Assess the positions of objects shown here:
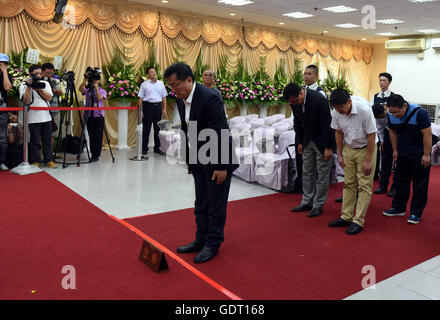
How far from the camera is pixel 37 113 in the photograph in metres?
5.96

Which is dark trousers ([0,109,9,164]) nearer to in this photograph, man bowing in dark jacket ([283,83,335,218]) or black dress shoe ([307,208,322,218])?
man bowing in dark jacket ([283,83,335,218])

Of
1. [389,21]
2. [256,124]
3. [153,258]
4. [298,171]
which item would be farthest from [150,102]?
[389,21]

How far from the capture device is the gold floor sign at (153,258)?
9.13 feet

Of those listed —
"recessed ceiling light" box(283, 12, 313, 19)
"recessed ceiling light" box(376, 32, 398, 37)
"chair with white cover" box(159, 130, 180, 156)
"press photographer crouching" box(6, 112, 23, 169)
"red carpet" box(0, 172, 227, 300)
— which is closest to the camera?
"red carpet" box(0, 172, 227, 300)

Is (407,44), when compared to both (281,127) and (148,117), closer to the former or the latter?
(281,127)

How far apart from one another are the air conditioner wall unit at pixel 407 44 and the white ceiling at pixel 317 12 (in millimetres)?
1037

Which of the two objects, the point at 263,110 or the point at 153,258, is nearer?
the point at 153,258

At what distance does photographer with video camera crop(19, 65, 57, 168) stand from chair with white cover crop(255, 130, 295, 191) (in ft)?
9.96

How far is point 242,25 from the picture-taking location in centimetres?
1073

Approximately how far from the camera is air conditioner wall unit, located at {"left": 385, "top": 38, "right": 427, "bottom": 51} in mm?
12812

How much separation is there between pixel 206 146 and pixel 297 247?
48.6 inches

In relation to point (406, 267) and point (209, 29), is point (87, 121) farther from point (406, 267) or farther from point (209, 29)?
point (406, 267)

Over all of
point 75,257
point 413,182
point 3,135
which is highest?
point 3,135

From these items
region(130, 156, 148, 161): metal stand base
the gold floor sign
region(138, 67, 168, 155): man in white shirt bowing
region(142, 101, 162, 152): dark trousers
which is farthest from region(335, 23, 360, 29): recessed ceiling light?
the gold floor sign
